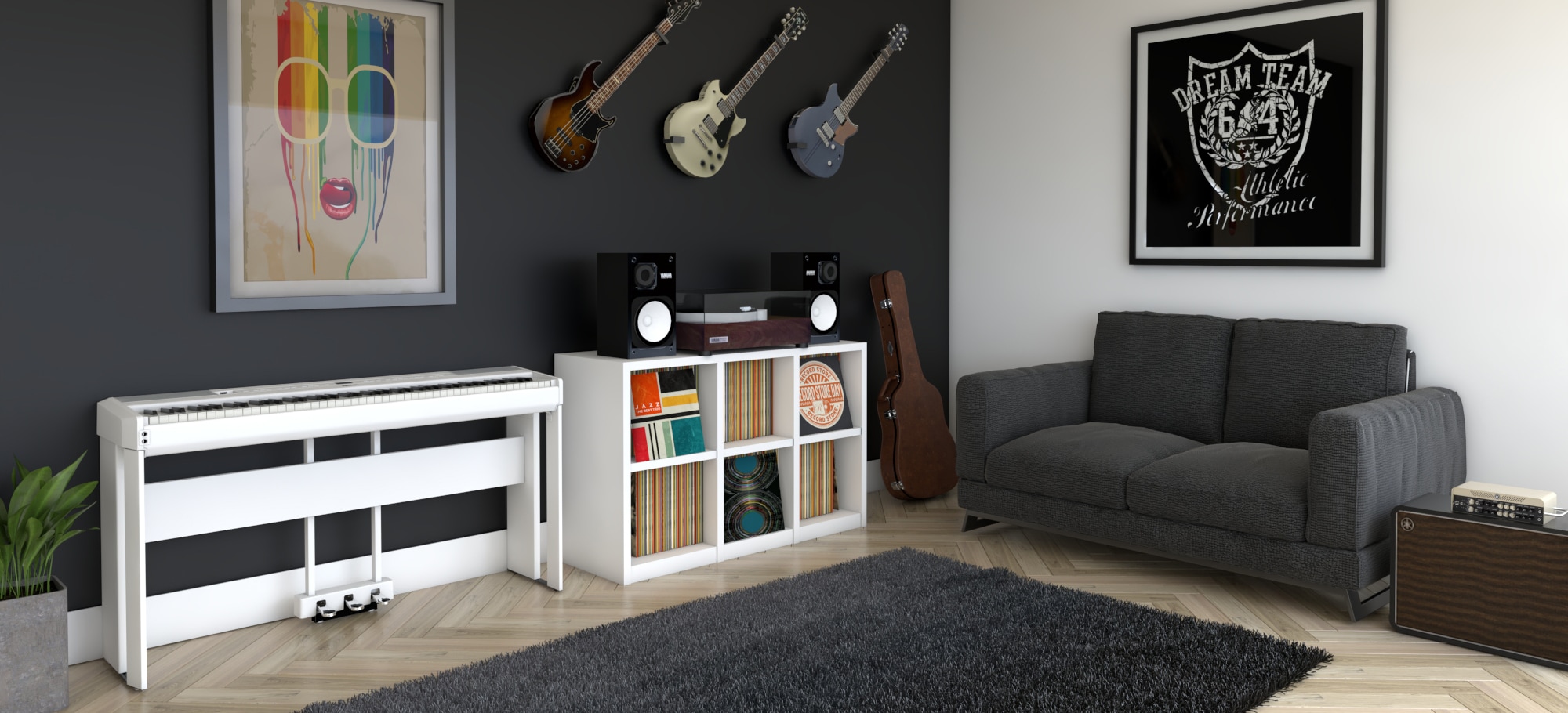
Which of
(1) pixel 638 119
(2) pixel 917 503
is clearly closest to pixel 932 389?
(2) pixel 917 503

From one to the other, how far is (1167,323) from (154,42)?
3.40 metres

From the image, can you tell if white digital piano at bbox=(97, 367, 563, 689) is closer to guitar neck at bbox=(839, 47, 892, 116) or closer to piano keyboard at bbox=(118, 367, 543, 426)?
piano keyboard at bbox=(118, 367, 543, 426)

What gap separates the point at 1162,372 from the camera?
13.8ft

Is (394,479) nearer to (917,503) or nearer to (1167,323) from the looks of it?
(917,503)

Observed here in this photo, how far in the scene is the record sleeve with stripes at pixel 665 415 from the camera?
368 cm

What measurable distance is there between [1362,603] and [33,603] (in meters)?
3.38

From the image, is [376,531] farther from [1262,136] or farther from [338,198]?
[1262,136]

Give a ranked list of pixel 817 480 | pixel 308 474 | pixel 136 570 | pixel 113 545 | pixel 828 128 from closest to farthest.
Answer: pixel 136 570, pixel 113 545, pixel 308 474, pixel 817 480, pixel 828 128

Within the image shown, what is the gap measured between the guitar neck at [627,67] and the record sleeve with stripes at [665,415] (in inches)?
36.5

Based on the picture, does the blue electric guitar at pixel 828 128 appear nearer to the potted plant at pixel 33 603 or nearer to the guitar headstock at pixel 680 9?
the guitar headstock at pixel 680 9

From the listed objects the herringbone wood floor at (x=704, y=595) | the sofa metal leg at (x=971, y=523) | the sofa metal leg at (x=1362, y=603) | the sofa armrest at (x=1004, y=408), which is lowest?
the herringbone wood floor at (x=704, y=595)

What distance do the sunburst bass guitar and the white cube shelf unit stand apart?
67 cm

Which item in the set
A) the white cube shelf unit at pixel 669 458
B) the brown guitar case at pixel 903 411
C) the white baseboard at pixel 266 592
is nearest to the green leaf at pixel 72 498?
the white baseboard at pixel 266 592

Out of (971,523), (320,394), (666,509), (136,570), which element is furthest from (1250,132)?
(136,570)
